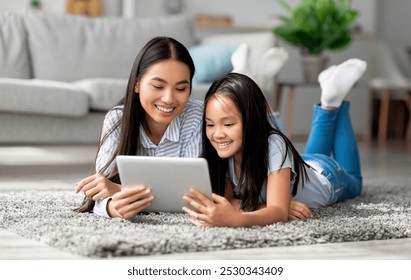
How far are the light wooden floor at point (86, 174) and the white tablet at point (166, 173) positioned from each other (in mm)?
254

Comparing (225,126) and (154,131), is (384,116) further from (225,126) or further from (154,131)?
(225,126)

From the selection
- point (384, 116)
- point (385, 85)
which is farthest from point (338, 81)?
point (384, 116)

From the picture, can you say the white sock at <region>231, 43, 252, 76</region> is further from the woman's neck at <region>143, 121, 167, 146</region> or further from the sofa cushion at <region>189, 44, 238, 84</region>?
the woman's neck at <region>143, 121, 167, 146</region>

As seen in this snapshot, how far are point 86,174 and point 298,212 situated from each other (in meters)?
1.76

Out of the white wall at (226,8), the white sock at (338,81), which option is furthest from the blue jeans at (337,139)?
the white wall at (226,8)

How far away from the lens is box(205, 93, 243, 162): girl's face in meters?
2.14

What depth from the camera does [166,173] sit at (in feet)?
6.62

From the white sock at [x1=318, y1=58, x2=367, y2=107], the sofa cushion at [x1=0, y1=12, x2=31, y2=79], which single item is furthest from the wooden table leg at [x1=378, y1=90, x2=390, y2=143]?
the white sock at [x1=318, y1=58, x2=367, y2=107]

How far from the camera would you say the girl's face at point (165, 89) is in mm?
2170

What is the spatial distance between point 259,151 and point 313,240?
33 centimetres

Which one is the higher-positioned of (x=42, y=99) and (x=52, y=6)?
(x=52, y=6)

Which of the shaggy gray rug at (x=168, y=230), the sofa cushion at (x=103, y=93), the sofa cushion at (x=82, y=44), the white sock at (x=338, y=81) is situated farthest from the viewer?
the sofa cushion at (x=82, y=44)

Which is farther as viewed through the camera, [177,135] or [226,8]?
[226,8]

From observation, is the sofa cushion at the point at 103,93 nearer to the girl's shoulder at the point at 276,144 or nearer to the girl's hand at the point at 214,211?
the girl's shoulder at the point at 276,144
